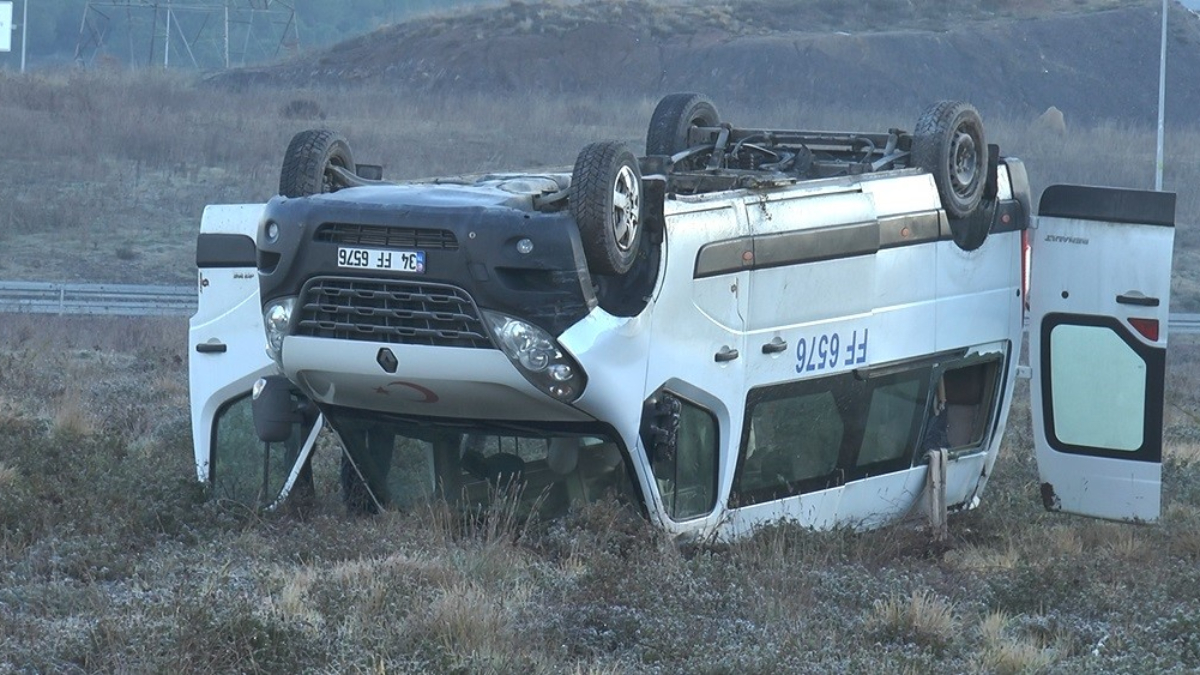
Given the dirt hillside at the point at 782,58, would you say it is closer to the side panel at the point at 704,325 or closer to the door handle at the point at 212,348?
the door handle at the point at 212,348

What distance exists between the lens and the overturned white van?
7066 mm

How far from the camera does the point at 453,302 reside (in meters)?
7.00

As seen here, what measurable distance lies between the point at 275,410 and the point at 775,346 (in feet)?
7.90

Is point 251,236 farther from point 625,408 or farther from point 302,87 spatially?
point 302,87

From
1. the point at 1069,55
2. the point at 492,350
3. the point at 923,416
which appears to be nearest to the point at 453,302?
the point at 492,350

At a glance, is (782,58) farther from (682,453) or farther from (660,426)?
(660,426)

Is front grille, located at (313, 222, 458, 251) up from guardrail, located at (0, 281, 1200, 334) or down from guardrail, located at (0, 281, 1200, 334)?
up

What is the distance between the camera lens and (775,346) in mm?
8188

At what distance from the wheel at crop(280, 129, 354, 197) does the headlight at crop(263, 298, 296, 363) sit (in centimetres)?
91

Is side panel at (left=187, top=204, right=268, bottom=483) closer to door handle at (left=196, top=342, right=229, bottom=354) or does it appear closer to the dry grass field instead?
door handle at (left=196, top=342, right=229, bottom=354)

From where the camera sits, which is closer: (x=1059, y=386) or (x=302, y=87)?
(x=1059, y=386)

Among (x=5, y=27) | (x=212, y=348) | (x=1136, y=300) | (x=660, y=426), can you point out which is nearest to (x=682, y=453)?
(x=660, y=426)

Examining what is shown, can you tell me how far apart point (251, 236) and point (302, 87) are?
2442 inches

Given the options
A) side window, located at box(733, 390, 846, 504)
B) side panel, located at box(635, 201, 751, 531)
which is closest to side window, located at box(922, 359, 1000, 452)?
side window, located at box(733, 390, 846, 504)
